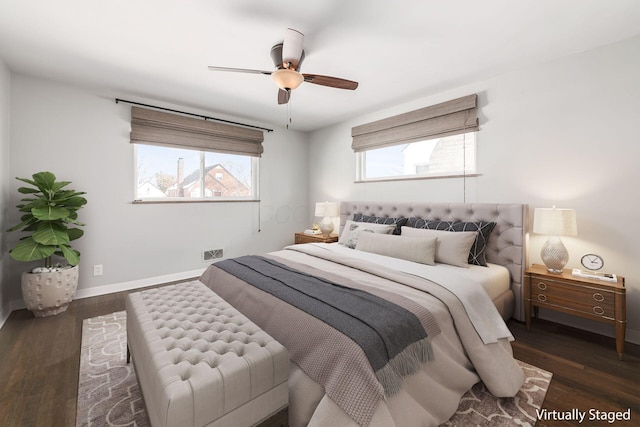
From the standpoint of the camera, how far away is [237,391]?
113 cm

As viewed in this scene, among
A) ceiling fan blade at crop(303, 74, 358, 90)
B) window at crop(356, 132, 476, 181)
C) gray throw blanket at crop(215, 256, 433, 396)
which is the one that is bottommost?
gray throw blanket at crop(215, 256, 433, 396)

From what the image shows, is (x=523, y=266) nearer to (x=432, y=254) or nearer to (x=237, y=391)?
(x=432, y=254)

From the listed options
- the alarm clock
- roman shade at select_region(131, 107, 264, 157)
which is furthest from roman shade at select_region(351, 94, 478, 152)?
roman shade at select_region(131, 107, 264, 157)

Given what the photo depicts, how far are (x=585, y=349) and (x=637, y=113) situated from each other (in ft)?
6.23

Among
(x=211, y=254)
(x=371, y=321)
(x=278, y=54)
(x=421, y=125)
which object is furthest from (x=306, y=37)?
(x=211, y=254)

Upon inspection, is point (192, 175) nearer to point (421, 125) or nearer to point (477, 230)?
point (421, 125)

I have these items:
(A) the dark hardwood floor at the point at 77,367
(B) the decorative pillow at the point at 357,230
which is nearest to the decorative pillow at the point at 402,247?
(B) the decorative pillow at the point at 357,230

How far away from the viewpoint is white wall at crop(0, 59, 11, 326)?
2627mm

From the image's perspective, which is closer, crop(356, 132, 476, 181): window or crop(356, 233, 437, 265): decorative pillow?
crop(356, 233, 437, 265): decorative pillow

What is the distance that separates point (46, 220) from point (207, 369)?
2.77 m

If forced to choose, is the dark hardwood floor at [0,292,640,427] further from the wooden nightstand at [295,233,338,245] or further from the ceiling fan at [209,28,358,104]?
the wooden nightstand at [295,233,338,245]

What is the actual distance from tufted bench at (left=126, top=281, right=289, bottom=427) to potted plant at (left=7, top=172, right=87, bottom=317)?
182cm

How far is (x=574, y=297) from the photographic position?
2209 millimetres

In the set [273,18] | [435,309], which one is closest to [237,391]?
[435,309]
